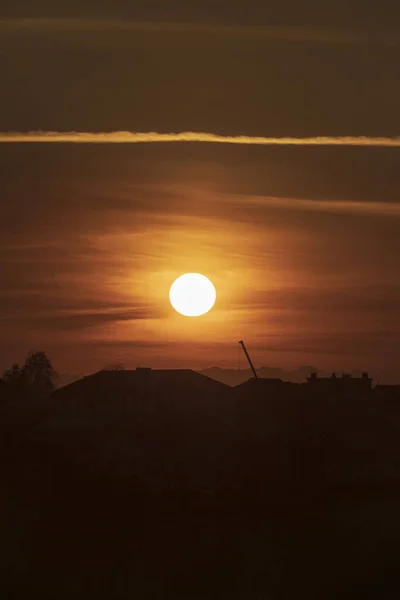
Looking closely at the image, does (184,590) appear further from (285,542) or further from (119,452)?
(119,452)

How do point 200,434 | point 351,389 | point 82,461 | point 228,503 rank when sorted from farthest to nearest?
point 351,389 → point 200,434 → point 82,461 → point 228,503

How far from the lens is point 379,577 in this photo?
194 feet

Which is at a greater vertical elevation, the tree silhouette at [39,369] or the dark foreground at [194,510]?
the tree silhouette at [39,369]

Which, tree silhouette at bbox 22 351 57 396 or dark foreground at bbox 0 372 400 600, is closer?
dark foreground at bbox 0 372 400 600

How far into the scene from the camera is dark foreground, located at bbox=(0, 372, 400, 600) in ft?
190

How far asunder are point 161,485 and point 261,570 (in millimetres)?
7744

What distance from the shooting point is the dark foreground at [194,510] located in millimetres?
57875

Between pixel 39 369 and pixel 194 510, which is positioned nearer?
pixel 194 510

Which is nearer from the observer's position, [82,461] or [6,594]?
[6,594]

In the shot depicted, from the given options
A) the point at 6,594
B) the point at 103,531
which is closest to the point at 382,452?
the point at 103,531

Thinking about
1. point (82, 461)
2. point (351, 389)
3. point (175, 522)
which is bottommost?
point (175, 522)

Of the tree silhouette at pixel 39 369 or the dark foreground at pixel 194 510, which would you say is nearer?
the dark foreground at pixel 194 510

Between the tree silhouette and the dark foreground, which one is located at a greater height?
the tree silhouette

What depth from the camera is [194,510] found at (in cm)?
6159
